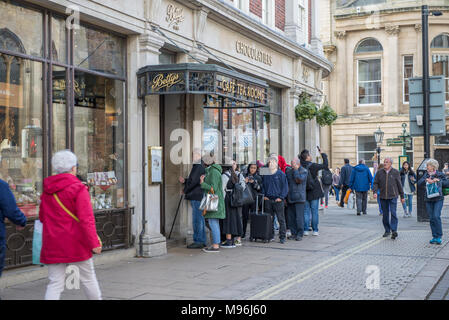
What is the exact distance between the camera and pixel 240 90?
11.3 meters

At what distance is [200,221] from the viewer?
37.0 feet

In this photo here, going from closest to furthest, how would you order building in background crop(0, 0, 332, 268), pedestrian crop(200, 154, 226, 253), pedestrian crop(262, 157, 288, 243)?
building in background crop(0, 0, 332, 268)
pedestrian crop(200, 154, 226, 253)
pedestrian crop(262, 157, 288, 243)

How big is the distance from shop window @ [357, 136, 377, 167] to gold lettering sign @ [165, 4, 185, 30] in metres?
29.7

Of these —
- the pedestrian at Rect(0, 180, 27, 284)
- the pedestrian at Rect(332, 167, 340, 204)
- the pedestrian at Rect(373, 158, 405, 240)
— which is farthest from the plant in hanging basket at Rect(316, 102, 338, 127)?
the pedestrian at Rect(0, 180, 27, 284)

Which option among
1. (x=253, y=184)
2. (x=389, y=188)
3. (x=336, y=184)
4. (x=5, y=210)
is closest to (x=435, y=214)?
(x=389, y=188)

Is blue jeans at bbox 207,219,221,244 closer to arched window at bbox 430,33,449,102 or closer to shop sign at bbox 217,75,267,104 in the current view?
shop sign at bbox 217,75,267,104

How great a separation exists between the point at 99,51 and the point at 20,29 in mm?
1811

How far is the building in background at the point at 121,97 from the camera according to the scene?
27.3 feet

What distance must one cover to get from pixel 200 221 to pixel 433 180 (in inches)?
181

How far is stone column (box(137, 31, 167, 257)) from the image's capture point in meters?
10.3

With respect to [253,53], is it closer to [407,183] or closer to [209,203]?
[209,203]

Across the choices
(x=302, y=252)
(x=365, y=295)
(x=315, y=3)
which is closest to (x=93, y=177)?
(x=302, y=252)

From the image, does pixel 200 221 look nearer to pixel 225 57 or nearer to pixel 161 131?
pixel 161 131

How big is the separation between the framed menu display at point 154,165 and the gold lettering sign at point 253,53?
15.1 feet
